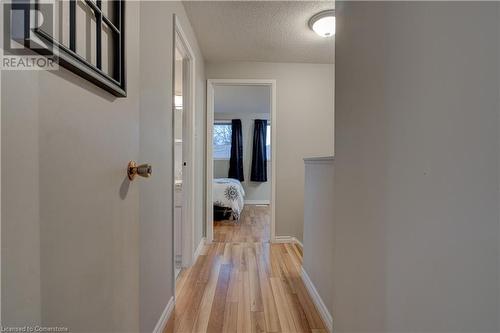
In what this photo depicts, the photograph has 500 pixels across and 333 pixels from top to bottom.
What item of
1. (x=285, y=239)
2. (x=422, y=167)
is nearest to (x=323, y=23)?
(x=422, y=167)

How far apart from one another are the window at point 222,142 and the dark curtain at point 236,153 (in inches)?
8.6

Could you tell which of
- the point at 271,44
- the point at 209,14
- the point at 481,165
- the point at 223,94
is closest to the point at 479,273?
the point at 481,165

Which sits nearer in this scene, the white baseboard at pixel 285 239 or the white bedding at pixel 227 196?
the white baseboard at pixel 285 239

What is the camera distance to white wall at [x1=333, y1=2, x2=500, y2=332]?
46 centimetres

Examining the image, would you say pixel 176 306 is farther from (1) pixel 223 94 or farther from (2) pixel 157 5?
(1) pixel 223 94

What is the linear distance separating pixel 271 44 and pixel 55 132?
2572 mm

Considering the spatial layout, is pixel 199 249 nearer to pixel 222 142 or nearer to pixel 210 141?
pixel 210 141

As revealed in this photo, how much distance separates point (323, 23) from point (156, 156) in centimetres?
188

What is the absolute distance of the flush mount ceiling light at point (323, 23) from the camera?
2116 mm

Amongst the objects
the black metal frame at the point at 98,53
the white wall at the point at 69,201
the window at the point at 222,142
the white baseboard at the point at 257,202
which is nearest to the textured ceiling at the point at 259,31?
the white wall at the point at 69,201

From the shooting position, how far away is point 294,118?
10.4ft

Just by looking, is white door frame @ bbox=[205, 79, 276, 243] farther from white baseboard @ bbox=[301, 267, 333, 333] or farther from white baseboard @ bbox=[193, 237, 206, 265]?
white baseboard @ bbox=[301, 267, 333, 333]

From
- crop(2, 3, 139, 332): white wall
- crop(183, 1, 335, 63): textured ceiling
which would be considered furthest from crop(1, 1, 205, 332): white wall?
crop(183, 1, 335, 63): textured ceiling

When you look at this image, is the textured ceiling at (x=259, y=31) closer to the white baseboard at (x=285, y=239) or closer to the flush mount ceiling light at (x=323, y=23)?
the flush mount ceiling light at (x=323, y=23)
